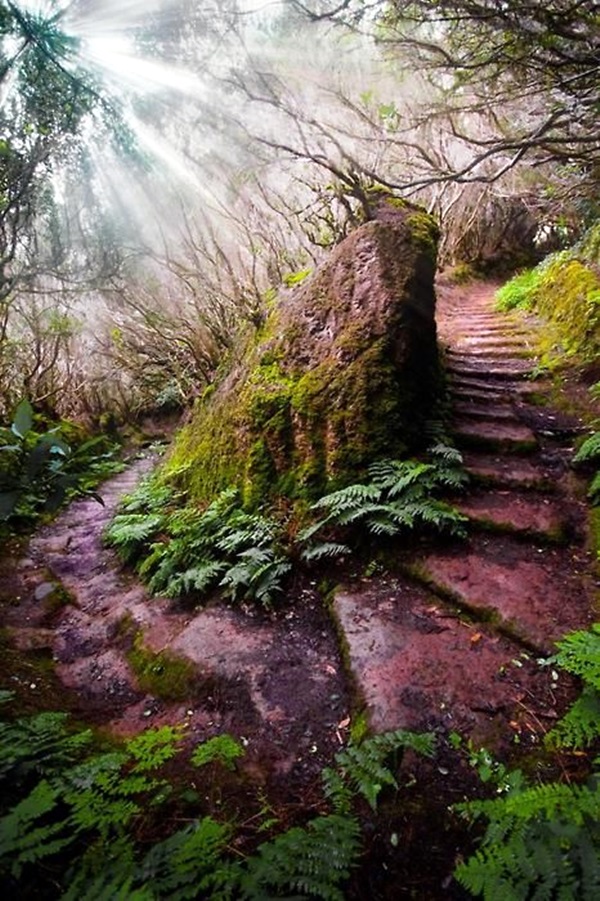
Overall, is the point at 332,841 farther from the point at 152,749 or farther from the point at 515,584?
the point at 515,584

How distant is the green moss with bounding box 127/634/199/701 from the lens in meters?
3.24

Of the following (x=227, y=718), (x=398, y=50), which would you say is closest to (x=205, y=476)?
(x=227, y=718)

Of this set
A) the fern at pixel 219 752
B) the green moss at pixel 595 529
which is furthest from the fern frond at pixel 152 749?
the green moss at pixel 595 529

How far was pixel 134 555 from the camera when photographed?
5.39 meters

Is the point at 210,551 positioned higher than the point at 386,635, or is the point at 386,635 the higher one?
the point at 210,551


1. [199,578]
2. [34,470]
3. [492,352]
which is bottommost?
[199,578]

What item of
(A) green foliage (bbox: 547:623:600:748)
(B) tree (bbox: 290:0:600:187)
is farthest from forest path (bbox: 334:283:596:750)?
(B) tree (bbox: 290:0:600:187)

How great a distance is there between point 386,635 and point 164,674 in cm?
163

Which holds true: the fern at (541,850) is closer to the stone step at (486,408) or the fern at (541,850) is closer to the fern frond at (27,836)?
the fern frond at (27,836)

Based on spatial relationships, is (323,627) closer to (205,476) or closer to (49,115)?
(205,476)

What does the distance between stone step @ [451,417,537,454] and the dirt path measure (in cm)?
2

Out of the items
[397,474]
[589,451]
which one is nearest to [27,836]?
[397,474]

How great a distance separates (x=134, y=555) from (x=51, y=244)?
29.5 ft

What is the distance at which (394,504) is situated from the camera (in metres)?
4.09
